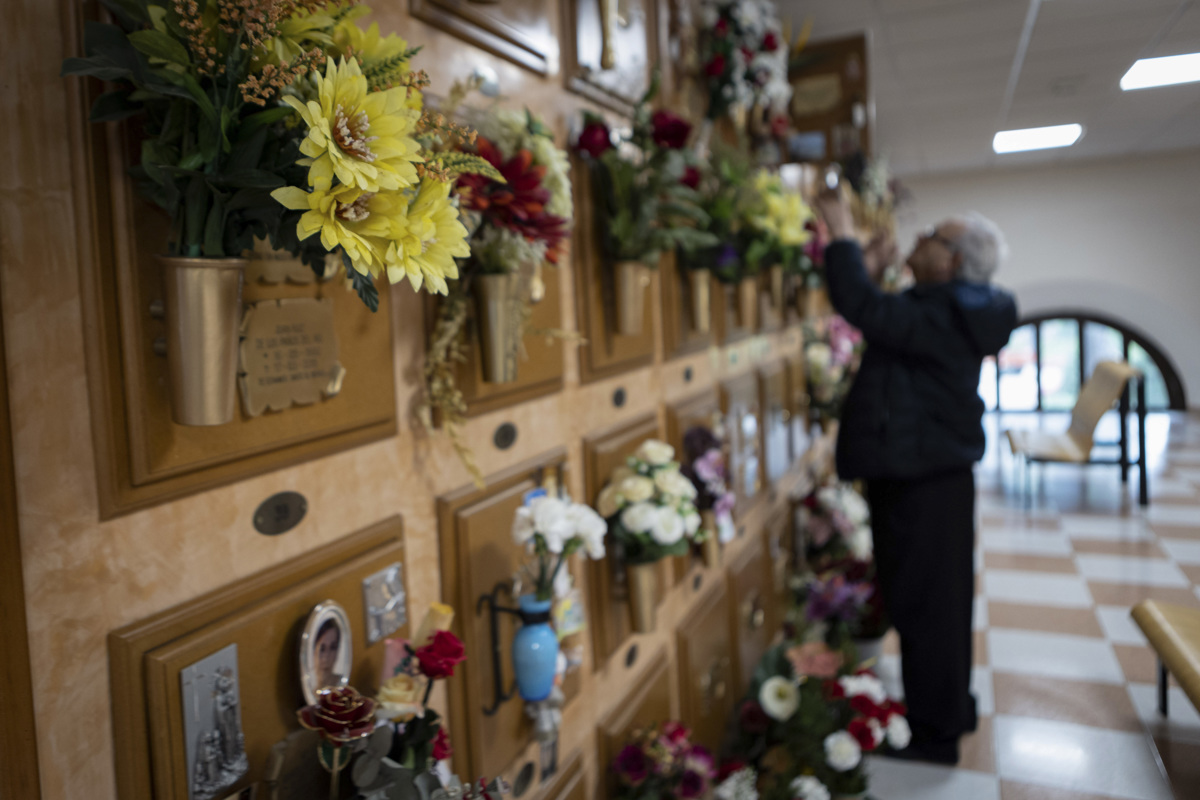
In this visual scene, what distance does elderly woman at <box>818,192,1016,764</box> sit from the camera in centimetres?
233

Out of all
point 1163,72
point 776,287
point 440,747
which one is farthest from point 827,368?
point 440,747

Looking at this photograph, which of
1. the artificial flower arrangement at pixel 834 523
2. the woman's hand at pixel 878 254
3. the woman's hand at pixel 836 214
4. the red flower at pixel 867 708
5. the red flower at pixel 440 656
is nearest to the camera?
the red flower at pixel 440 656

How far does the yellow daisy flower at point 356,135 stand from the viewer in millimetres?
568

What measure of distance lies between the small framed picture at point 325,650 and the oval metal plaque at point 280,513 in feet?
0.33

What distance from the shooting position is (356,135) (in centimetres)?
60

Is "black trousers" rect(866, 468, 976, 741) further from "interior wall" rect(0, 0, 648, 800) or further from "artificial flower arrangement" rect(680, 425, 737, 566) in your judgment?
"interior wall" rect(0, 0, 648, 800)

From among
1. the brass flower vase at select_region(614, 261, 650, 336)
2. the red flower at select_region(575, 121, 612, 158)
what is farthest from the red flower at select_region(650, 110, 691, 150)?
the brass flower vase at select_region(614, 261, 650, 336)

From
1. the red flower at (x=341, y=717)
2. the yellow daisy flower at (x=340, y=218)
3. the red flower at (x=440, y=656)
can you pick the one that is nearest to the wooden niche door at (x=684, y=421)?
the red flower at (x=440, y=656)

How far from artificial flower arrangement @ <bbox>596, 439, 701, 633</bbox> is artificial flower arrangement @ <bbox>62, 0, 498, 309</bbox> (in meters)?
0.99

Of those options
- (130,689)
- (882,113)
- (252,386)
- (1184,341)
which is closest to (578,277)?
(252,386)

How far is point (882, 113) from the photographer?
16.8 feet

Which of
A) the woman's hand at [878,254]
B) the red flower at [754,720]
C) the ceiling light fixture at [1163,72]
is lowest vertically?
the red flower at [754,720]

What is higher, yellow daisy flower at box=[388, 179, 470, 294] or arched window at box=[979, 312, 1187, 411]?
yellow daisy flower at box=[388, 179, 470, 294]

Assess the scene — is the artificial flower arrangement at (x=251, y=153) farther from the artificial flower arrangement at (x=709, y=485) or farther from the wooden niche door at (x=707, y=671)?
the wooden niche door at (x=707, y=671)
